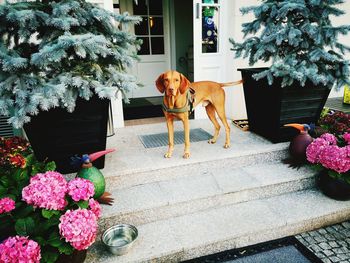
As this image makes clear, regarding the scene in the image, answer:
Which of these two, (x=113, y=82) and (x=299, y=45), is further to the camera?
(x=299, y=45)

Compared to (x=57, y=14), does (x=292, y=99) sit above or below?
below

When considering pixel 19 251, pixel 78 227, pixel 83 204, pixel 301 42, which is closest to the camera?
pixel 19 251

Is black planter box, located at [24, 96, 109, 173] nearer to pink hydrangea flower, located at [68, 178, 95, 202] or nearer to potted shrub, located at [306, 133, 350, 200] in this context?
pink hydrangea flower, located at [68, 178, 95, 202]

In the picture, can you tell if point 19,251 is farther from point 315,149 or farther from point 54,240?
point 315,149

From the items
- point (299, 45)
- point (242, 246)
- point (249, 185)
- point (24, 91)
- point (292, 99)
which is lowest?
point (242, 246)

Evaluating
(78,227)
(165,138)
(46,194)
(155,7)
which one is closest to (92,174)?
(46,194)

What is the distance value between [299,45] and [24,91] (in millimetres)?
2705

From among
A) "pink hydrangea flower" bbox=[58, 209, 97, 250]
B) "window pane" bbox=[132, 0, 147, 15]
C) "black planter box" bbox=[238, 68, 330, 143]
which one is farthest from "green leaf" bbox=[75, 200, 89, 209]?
"window pane" bbox=[132, 0, 147, 15]

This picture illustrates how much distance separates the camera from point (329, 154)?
2396 millimetres

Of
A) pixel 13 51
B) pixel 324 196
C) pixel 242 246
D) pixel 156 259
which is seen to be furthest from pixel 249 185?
pixel 13 51

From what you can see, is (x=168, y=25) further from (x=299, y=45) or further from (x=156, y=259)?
(x=156, y=259)

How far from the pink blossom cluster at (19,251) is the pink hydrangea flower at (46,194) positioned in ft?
0.75

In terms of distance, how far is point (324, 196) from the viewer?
2541 mm

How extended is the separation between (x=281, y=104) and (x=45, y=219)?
245cm
